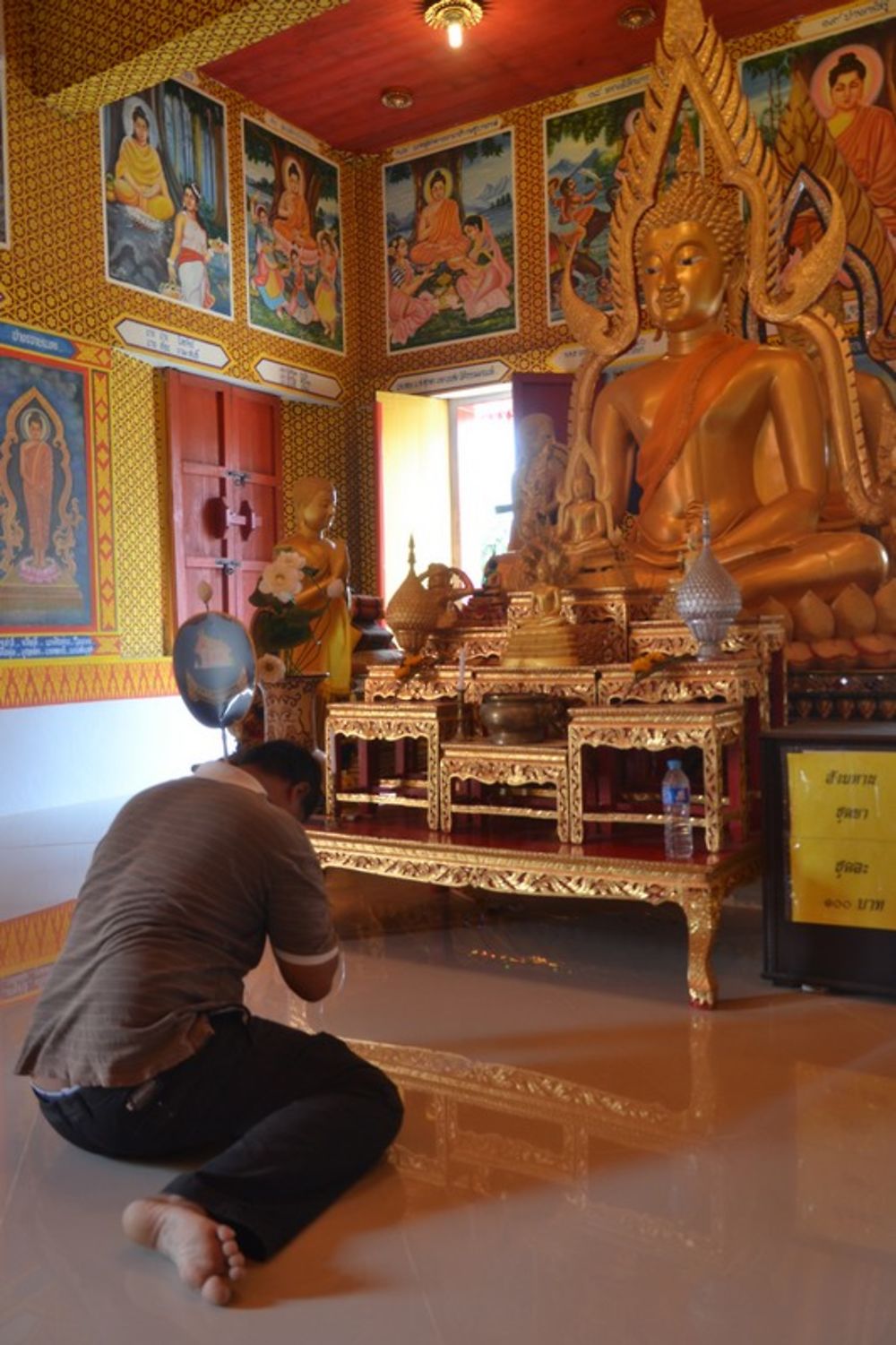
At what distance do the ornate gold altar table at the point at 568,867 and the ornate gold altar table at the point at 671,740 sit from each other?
0.08 meters

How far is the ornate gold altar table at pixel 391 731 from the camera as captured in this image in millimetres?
3258

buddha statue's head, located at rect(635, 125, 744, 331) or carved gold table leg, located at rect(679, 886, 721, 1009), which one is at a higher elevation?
buddha statue's head, located at rect(635, 125, 744, 331)

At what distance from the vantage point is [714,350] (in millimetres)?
4707

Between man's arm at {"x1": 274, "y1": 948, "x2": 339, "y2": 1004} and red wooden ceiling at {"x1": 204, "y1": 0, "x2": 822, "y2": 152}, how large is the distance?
6866 millimetres

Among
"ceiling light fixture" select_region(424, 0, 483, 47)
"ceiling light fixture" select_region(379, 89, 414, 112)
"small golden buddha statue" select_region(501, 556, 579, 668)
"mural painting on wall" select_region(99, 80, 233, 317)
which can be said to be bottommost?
"small golden buddha statue" select_region(501, 556, 579, 668)

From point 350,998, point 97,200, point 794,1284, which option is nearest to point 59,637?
point 97,200

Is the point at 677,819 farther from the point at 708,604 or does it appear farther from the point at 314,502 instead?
the point at 314,502

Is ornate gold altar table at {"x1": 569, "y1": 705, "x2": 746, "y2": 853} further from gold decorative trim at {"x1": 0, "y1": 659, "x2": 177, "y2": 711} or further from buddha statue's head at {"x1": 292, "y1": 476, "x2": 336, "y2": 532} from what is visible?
gold decorative trim at {"x1": 0, "y1": 659, "x2": 177, "y2": 711}

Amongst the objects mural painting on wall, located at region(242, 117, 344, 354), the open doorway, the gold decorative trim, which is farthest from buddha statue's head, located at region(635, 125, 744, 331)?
mural painting on wall, located at region(242, 117, 344, 354)

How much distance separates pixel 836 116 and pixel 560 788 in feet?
19.8

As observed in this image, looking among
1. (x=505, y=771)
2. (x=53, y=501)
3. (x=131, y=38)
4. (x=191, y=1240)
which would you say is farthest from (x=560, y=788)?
(x=131, y=38)

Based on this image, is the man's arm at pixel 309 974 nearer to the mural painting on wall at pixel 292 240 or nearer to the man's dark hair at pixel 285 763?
the man's dark hair at pixel 285 763

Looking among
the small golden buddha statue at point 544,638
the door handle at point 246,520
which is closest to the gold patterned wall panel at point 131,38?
the door handle at point 246,520

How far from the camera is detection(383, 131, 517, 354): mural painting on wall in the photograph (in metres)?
8.42
